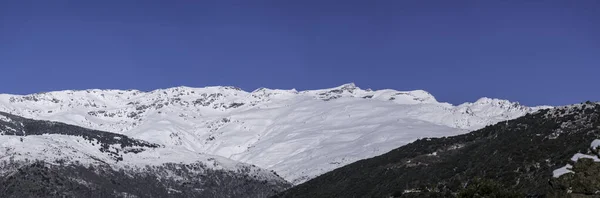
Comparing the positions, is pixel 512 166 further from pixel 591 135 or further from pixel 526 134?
pixel 526 134

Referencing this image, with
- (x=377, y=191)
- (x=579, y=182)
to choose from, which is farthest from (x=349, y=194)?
(x=579, y=182)

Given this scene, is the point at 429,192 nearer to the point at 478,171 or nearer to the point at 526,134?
the point at 478,171

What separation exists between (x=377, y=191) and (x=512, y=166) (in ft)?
151

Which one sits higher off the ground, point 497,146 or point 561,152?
point 497,146

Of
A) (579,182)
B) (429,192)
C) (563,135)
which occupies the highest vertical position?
(563,135)

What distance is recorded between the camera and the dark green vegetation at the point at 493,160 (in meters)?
117

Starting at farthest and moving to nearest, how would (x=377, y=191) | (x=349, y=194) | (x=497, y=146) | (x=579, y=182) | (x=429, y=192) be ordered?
(x=349, y=194) < (x=377, y=191) < (x=497, y=146) < (x=429, y=192) < (x=579, y=182)

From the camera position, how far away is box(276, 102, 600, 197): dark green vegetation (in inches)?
4599

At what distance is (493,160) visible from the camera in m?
142

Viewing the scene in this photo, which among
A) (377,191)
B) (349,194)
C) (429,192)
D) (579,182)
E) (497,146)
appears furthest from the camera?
(349,194)

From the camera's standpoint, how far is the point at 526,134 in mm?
154750

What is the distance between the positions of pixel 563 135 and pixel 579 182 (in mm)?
90863

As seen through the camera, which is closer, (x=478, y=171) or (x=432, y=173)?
(x=478, y=171)

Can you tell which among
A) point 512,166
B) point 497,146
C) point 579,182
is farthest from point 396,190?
point 579,182
